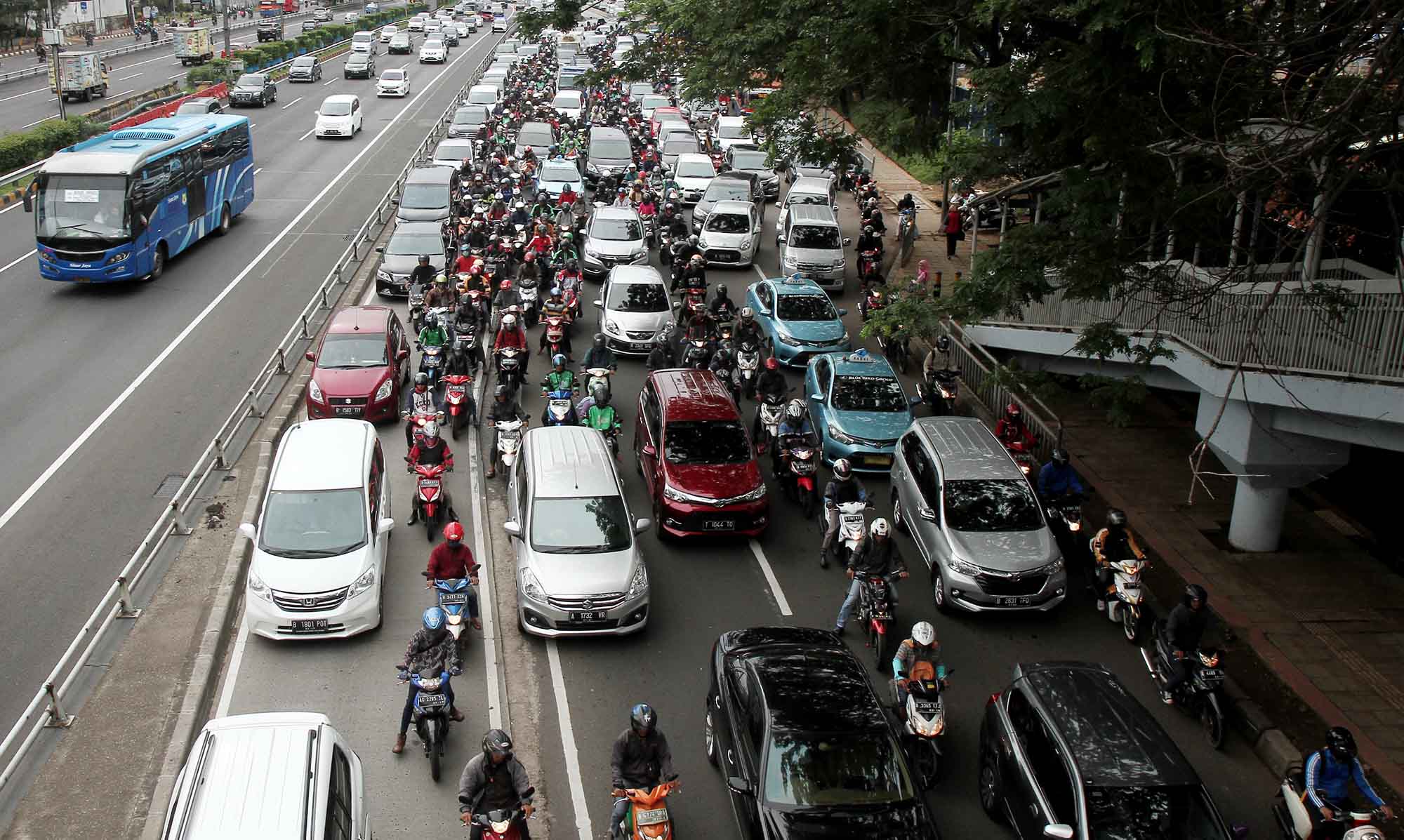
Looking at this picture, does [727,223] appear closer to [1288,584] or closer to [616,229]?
[616,229]

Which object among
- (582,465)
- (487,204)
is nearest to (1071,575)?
(582,465)

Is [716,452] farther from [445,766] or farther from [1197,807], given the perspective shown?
[1197,807]

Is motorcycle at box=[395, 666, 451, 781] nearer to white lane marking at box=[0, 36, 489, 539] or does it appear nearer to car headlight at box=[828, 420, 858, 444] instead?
white lane marking at box=[0, 36, 489, 539]

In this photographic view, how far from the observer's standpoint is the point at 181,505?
16.6 metres

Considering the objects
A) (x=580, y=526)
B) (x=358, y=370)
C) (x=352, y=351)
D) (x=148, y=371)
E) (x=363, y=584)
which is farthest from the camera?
(x=148, y=371)

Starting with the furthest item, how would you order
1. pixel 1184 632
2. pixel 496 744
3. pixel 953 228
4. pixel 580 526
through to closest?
pixel 953 228 → pixel 580 526 → pixel 1184 632 → pixel 496 744

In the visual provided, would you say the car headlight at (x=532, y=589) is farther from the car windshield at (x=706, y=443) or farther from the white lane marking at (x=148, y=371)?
the white lane marking at (x=148, y=371)

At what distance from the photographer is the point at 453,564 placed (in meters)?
13.5

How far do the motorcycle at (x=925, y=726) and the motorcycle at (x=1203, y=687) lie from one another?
298cm

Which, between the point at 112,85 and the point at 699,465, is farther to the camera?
the point at 112,85

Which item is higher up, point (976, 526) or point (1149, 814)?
point (976, 526)

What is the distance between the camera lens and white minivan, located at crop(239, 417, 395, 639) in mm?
13500

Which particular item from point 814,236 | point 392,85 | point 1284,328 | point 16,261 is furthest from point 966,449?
point 392,85

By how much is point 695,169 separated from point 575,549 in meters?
27.0
